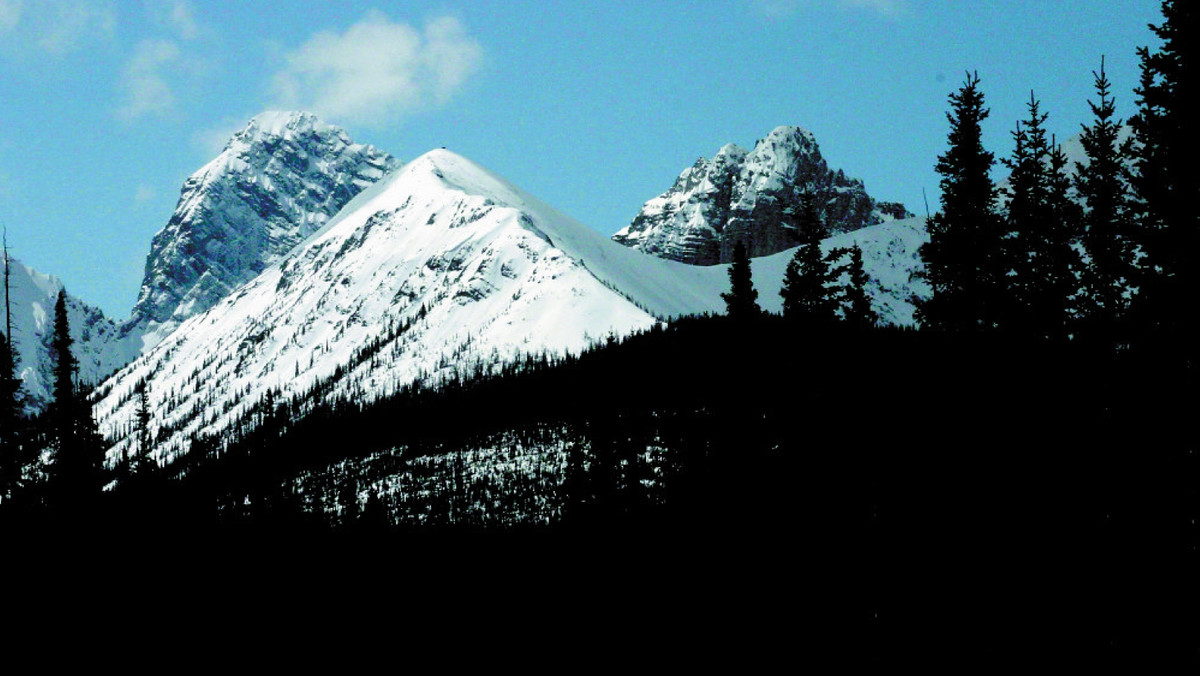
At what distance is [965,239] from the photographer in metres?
34.3

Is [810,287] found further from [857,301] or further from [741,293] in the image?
[741,293]

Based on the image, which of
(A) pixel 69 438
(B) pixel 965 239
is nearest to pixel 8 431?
(A) pixel 69 438

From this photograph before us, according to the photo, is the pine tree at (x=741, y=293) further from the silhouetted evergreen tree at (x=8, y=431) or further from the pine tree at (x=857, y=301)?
the silhouetted evergreen tree at (x=8, y=431)

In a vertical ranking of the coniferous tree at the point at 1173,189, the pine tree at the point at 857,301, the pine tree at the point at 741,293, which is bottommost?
the coniferous tree at the point at 1173,189

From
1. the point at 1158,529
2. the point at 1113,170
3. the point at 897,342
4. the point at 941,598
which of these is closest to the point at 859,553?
the point at 941,598

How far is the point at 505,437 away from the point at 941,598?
140833mm

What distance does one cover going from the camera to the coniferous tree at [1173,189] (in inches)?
795

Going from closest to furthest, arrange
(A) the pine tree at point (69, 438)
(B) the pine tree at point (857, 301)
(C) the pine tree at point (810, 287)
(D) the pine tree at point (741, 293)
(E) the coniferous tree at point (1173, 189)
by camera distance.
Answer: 1. (E) the coniferous tree at point (1173, 189)
2. (A) the pine tree at point (69, 438)
3. (B) the pine tree at point (857, 301)
4. (C) the pine tree at point (810, 287)
5. (D) the pine tree at point (741, 293)

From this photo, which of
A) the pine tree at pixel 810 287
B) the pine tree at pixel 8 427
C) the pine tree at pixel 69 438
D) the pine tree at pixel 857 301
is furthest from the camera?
the pine tree at pixel 810 287

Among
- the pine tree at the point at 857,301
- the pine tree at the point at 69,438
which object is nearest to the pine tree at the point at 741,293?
the pine tree at the point at 857,301

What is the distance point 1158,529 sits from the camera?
23.2 meters

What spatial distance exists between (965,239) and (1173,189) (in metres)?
13.8

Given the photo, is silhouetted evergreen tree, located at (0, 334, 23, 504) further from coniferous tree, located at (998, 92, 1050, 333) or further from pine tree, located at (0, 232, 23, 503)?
coniferous tree, located at (998, 92, 1050, 333)

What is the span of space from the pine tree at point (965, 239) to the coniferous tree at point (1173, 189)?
1311 cm
